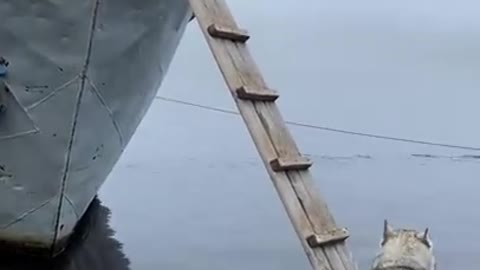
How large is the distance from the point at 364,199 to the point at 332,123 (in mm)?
8353

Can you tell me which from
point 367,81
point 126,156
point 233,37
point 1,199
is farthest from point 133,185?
point 367,81

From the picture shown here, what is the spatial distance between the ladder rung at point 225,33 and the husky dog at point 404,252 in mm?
1633

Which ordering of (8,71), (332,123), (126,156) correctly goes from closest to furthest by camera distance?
(8,71)
(126,156)
(332,123)

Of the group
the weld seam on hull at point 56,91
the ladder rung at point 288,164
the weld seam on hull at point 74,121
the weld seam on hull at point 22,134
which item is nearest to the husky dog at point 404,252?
the ladder rung at point 288,164

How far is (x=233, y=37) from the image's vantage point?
513 cm

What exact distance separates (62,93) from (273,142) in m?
2.64

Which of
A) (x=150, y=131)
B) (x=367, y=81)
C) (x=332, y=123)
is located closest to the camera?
(x=150, y=131)

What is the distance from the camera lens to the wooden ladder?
450cm

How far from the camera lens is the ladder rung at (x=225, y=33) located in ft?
16.7

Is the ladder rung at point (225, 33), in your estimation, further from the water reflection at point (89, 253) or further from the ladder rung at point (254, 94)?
the water reflection at point (89, 253)

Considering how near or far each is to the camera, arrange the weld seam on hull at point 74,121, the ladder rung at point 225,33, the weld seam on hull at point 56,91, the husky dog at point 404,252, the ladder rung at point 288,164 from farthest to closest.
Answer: the weld seam on hull at point 56,91
the weld seam on hull at point 74,121
the ladder rung at point 225,33
the ladder rung at point 288,164
the husky dog at point 404,252

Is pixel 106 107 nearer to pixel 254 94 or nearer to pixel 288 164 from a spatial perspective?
pixel 254 94

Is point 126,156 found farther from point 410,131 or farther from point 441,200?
point 410,131

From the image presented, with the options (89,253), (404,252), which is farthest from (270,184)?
(404,252)
